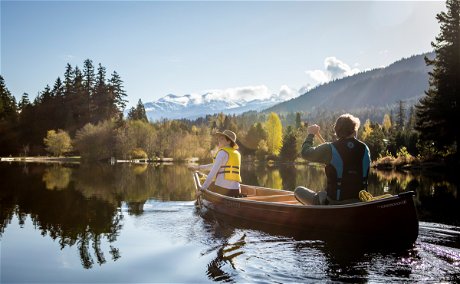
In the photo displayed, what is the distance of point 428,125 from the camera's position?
33.0 m

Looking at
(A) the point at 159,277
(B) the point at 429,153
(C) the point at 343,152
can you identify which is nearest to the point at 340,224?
(C) the point at 343,152

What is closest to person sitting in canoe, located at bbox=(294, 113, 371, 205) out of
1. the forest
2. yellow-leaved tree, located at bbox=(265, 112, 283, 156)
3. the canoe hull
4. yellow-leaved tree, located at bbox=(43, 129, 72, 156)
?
the canoe hull

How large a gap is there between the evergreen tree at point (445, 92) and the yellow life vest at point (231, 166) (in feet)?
84.2

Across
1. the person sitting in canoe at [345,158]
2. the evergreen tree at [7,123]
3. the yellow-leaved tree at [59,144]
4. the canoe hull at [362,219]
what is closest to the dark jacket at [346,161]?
the person sitting in canoe at [345,158]

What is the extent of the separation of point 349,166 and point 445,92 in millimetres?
29336

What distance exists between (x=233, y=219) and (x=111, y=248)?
12.6ft

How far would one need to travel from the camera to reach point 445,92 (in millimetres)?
32750

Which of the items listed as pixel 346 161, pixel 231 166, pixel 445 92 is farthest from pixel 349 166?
pixel 445 92

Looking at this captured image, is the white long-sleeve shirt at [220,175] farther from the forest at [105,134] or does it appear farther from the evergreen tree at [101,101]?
the evergreen tree at [101,101]

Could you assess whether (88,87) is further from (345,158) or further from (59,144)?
(345,158)

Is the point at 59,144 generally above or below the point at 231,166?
above

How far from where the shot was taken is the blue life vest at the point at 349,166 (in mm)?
7918

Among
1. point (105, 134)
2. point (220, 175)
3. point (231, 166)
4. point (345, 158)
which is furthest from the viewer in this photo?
point (105, 134)

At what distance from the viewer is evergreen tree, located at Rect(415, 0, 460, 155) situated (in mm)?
31984
